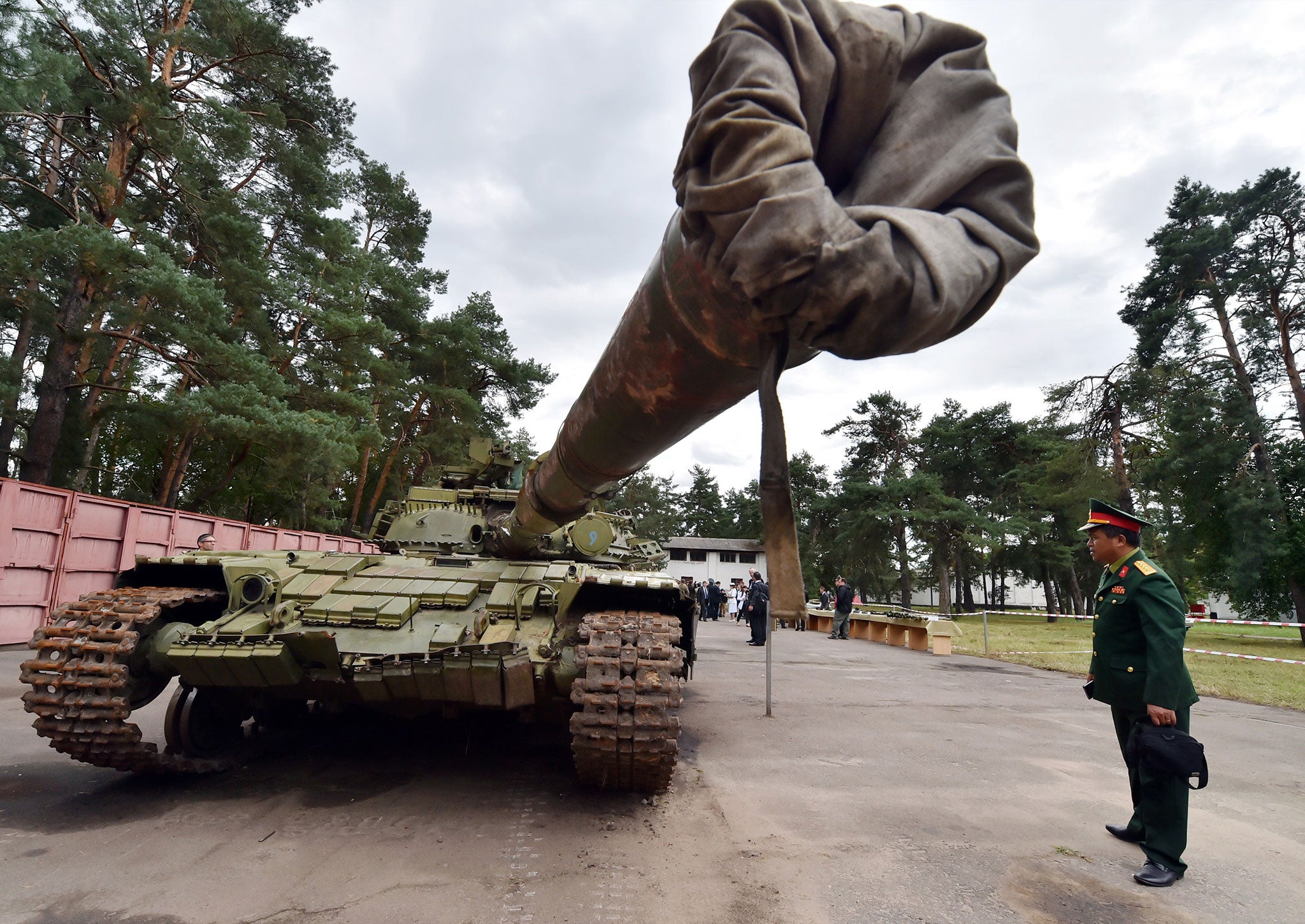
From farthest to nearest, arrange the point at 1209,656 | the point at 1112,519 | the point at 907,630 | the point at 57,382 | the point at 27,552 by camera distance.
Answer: the point at 907,630 < the point at 1209,656 < the point at 57,382 < the point at 27,552 < the point at 1112,519

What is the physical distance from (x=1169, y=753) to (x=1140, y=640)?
60cm

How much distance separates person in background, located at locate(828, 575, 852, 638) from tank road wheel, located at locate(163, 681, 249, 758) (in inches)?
583

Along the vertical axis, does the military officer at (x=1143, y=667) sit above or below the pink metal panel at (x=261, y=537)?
below

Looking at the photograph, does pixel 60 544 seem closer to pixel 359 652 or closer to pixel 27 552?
pixel 27 552

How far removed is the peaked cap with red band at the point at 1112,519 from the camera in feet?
12.4

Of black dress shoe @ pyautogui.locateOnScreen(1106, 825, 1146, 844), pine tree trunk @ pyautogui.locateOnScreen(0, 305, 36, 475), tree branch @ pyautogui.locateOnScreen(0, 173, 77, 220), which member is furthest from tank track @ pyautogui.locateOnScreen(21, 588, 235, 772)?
tree branch @ pyautogui.locateOnScreen(0, 173, 77, 220)

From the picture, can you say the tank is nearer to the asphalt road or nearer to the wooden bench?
the asphalt road

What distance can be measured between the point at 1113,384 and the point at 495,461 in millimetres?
21330

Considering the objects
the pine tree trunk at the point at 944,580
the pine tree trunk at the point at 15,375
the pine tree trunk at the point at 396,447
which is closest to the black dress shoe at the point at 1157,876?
the pine tree trunk at the point at 15,375

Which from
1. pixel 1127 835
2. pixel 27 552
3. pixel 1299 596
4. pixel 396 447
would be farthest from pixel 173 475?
pixel 1299 596

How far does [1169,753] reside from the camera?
320 cm

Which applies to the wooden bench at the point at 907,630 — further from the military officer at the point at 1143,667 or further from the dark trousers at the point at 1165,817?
the dark trousers at the point at 1165,817

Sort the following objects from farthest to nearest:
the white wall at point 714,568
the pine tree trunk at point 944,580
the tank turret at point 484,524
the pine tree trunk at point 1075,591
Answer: the white wall at point 714,568 → the pine tree trunk at point 1075,591 → the pine tree trunk at point 944,580 → the tank turret at point 484,524

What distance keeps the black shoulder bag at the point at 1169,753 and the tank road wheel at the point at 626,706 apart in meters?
2.16
